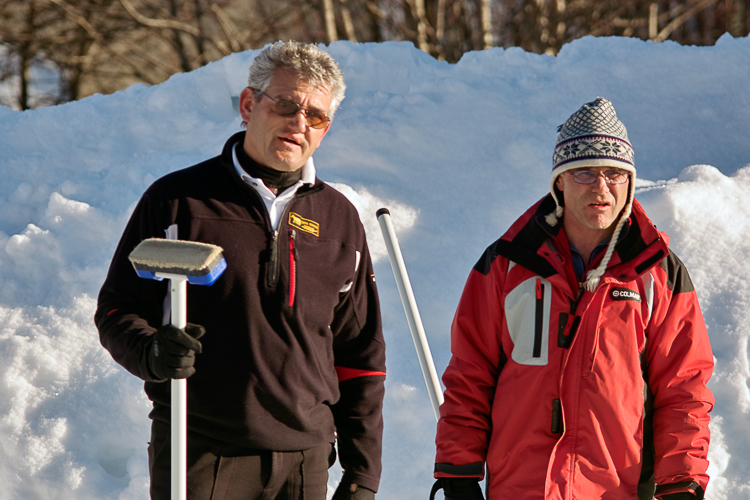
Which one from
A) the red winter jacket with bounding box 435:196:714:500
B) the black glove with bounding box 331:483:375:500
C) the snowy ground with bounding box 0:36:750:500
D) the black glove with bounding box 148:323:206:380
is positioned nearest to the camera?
the black glove with bounding box 148:323:206:380

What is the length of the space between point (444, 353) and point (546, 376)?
188cm

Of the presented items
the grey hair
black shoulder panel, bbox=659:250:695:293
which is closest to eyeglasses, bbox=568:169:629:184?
black shoulder panel, bbox=659:250:695:293

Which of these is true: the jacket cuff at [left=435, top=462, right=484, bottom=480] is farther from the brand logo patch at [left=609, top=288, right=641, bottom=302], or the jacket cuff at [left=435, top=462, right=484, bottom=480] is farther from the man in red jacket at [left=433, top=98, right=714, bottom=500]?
the brand logo patch at [left=609, top=288, right=641, bottom=302]

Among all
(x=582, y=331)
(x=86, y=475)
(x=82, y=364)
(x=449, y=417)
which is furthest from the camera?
(x=82, y=364)

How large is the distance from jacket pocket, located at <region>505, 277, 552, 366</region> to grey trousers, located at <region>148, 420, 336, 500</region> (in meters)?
0.69

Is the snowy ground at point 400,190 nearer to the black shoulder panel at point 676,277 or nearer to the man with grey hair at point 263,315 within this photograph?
the man with grey hair at point 263,315

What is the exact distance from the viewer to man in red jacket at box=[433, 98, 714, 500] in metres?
1.88

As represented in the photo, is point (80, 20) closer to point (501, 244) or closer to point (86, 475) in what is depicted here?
point (86, 475)

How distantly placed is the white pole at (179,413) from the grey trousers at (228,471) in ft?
0.32

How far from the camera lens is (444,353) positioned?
3787 mm

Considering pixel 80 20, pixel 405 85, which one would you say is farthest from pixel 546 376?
pixel 80 20

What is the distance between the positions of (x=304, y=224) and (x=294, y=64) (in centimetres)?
48

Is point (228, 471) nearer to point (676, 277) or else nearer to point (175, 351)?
point (175, 351)

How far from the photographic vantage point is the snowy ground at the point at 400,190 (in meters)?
3.44
